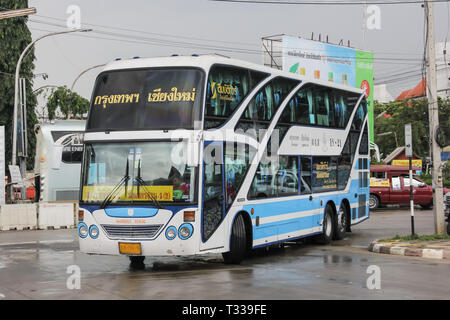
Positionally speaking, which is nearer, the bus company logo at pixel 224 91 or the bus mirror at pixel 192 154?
the bus mirror at pixel 192 154

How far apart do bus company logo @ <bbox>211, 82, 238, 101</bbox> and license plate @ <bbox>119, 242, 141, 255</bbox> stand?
10.2 ft

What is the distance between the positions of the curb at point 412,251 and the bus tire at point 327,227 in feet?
6.17

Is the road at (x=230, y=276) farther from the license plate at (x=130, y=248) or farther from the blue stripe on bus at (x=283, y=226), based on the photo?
the blue stripe on bus at (x=283, y=226)

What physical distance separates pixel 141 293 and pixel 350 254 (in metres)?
7.08

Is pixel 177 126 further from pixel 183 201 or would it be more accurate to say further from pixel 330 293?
pixel 330 293

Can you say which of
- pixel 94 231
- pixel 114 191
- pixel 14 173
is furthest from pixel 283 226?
pixel 14 173

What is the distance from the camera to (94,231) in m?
12.9

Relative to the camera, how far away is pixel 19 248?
1814 centimetres

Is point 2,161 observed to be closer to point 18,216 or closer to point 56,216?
point 18,216

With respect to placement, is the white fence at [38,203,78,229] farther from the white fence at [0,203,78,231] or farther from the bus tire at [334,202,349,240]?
the bus tire at [334,202,349,240]

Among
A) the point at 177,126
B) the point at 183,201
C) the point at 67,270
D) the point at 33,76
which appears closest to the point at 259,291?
the point at 183,201

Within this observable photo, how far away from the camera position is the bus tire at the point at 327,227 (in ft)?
60.7

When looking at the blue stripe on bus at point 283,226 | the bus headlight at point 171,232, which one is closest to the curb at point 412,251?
the blue stripe on bus at point 283,226

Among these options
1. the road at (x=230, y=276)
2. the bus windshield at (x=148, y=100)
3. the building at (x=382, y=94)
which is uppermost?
the building at (x=382, y=94)
